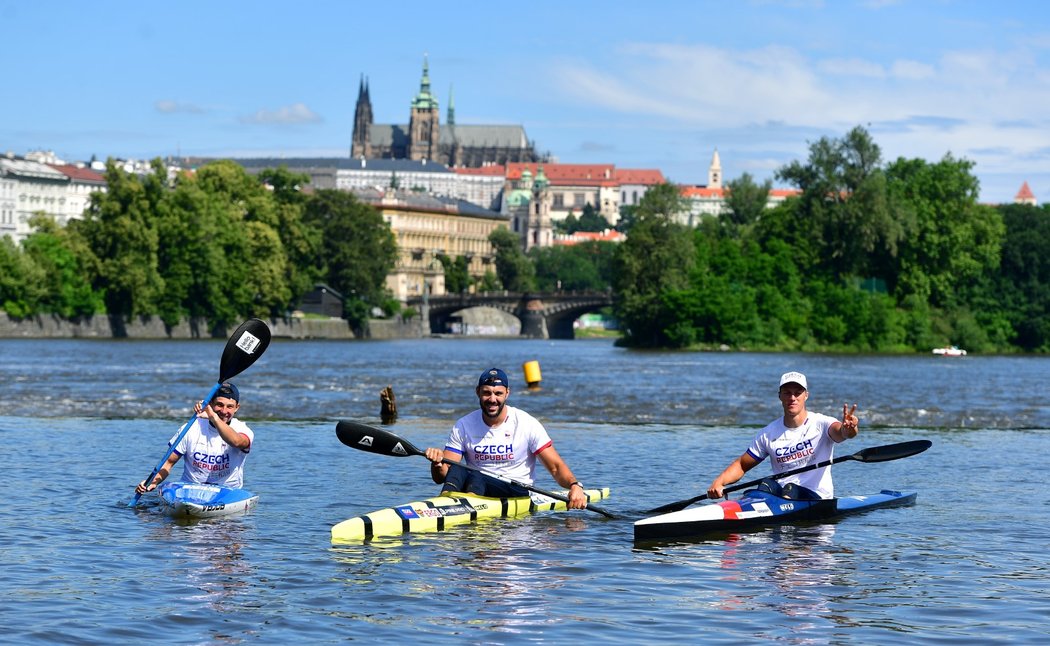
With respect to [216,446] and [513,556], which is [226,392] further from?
[513,556]

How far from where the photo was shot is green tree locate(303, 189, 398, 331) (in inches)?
5256

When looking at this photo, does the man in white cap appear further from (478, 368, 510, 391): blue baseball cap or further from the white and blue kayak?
the white and blue kayak

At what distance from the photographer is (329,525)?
679 inches

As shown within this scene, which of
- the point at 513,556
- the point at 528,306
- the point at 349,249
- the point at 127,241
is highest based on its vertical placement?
the point at 349,249

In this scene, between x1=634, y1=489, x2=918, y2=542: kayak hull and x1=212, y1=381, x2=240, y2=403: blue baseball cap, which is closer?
x1=634, y1=489, x2=918, y2=542: kayak hull

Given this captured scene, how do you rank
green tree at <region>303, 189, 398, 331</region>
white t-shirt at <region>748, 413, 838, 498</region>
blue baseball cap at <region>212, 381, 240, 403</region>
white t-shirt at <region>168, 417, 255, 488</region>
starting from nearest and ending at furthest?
white t-shirt at <region>748, 413, 838, 498</region> → blue baseball cap at <region>212, 381, 240, 403</region> → white t-shirt at <region>168, 417, 255, 488</region> → green tree at <region>303, 189, 398, 331</region>

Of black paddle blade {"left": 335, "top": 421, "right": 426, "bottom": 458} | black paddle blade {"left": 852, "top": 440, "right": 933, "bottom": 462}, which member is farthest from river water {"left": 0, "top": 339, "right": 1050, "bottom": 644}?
black paddle blade {"left": 335, "top": 421, "right": 426, "bottom": 458}

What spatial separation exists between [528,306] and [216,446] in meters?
154

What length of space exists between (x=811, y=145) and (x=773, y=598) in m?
88.0

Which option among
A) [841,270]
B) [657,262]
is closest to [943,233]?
[841,270]

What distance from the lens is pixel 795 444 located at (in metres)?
16.6

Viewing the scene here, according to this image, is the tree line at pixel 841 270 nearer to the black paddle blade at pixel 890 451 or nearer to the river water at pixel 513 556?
the river water at pixel 513 556

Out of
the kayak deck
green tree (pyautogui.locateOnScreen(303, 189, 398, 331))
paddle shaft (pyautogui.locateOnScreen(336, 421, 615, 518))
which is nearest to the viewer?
the kayak deck

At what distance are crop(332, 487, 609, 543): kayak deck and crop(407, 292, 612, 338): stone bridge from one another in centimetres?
14743
